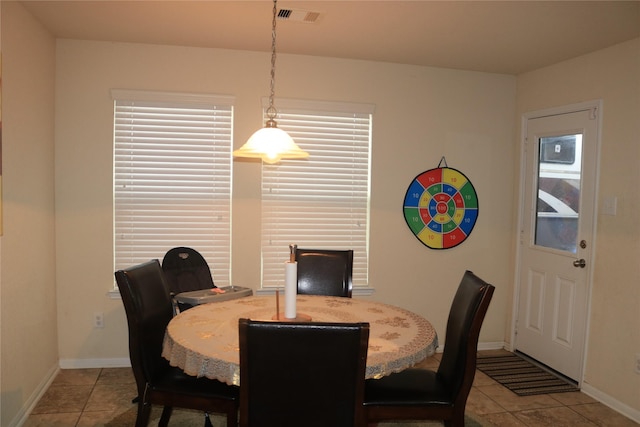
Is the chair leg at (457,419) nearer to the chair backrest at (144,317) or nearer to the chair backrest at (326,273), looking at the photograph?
the chair backrest at (326,273)

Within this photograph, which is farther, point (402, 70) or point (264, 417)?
point (402, 70)

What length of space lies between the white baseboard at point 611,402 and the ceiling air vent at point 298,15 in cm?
321

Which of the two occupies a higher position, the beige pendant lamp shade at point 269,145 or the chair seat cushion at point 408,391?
the beige pendant lamp shade at point 269,145

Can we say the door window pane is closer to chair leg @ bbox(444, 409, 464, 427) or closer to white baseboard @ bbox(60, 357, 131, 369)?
chair leg @ bbox(444, 409, 464, 427)

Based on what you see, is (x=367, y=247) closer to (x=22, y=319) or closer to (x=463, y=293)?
(x=463, y=293)

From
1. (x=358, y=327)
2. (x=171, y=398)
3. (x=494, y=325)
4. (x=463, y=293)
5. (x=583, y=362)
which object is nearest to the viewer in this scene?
(x=358, y=327)

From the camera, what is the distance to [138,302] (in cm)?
241

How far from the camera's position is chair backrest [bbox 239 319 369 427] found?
5.48 ft

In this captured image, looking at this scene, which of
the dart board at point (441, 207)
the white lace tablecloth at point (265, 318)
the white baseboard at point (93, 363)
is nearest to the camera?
the white lace tablecloth at point (265, 318)

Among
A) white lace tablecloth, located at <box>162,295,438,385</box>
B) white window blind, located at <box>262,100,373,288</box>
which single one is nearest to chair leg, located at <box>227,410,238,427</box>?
white lace tablecloth, located at <box>162,295,438,385</box>

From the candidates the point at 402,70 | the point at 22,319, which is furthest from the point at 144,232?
the point at 402,70

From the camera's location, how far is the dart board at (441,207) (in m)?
Answer: 4.40

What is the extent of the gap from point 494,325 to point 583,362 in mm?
972

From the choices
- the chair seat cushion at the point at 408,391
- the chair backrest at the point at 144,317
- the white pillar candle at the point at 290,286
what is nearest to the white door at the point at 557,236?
the chair seat cushion at the point at 408,391
